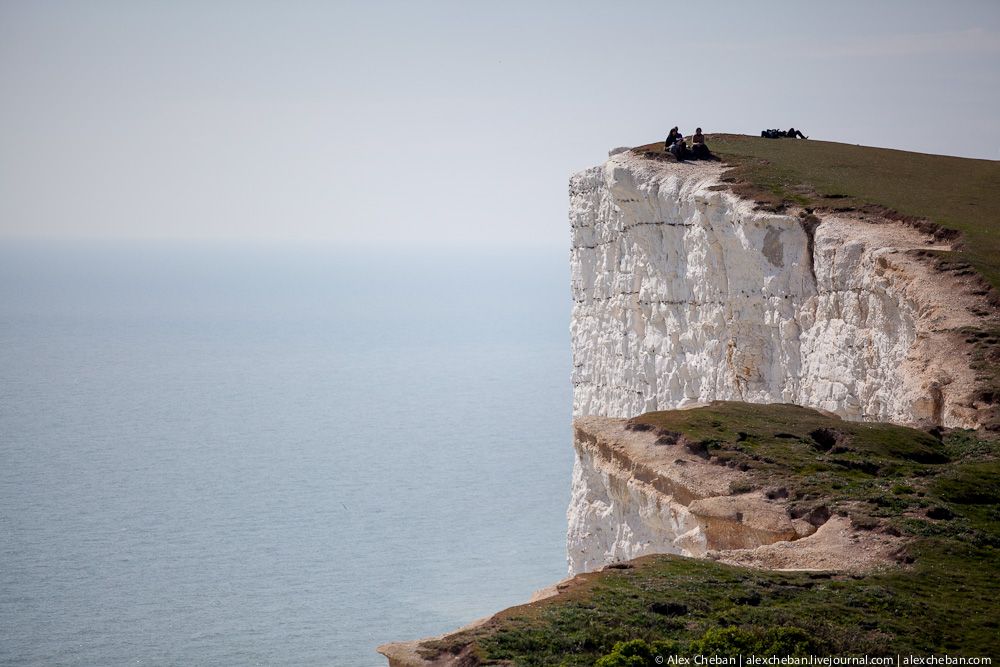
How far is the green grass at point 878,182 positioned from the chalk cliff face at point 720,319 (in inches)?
52.4

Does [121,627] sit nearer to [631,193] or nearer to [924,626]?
[631,193]

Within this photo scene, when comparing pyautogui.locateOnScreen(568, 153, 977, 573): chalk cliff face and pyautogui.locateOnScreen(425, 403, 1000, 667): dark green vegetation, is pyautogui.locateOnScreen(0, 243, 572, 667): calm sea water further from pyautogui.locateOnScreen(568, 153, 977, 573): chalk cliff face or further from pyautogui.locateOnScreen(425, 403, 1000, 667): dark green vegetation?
pyautogui.locateOnScreen(425, 403, 1000, 667): dark green vegetation

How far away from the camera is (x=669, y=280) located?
42.5 m

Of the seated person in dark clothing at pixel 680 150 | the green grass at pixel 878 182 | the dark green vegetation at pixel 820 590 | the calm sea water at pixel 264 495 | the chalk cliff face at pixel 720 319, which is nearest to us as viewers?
the dark green vegetation at pixel 820 590

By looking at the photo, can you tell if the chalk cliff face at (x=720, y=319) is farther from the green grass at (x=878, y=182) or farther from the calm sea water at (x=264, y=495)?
the calm sea water at (x=264, y=495)

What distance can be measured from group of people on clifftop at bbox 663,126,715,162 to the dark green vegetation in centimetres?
2262

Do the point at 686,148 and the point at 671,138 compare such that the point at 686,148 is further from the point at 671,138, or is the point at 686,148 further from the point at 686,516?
the point at 686,516

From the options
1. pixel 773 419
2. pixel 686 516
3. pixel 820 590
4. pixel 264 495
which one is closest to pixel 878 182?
pixel 773 419

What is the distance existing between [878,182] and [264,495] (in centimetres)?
4255

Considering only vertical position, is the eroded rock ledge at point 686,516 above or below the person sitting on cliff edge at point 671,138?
below

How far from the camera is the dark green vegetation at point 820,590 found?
1576cm

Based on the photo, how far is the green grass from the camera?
34.7 m

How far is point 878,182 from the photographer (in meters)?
41.3

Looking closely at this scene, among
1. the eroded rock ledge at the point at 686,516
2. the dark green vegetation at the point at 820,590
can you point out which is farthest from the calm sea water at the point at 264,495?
the dark green vegetation at the point at 820,590
